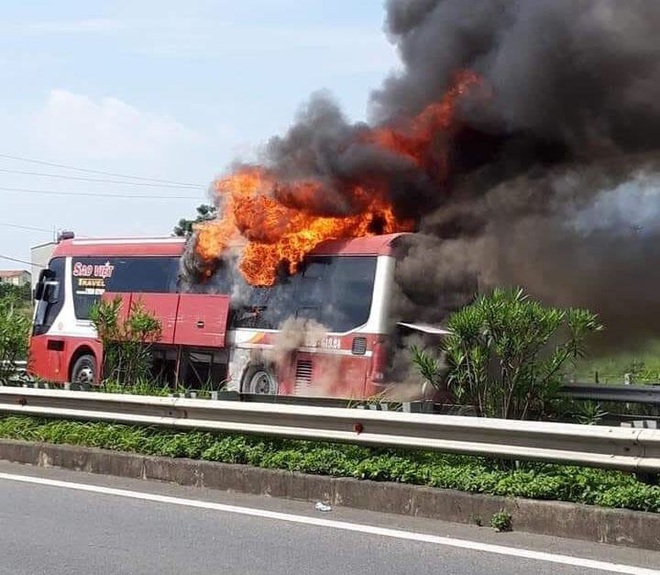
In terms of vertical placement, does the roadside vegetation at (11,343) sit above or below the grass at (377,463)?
above

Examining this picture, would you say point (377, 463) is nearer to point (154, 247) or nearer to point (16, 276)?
point (154, 247)

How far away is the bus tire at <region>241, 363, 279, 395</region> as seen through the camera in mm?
15352

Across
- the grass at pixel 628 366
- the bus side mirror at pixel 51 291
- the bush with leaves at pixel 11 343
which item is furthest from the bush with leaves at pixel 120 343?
the grass at pixel 628 366

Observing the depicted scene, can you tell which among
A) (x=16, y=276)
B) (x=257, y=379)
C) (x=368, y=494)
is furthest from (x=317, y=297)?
(x=16, y=276)

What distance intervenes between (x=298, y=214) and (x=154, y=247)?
3.06 metres

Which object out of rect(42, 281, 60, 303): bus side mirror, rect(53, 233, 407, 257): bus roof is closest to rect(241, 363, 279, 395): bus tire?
rect(53, 233, 407, 257): bus roof

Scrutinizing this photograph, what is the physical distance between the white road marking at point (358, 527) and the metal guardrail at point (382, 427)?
75cm

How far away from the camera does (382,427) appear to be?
25.2 ft

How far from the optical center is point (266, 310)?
15.4 m

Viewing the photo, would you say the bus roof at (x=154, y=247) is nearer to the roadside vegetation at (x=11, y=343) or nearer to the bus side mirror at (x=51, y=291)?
the bus side mirror at (x=51, y=291)

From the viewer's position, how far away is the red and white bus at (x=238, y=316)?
14352 mm

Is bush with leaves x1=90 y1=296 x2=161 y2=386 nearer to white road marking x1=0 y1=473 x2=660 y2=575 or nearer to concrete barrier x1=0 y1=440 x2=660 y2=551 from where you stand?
concrete barrier x1=0 y1=440 x2=660 y2=551

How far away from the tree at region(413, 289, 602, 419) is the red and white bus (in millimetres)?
5281

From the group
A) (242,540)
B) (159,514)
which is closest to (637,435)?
(242,540)
